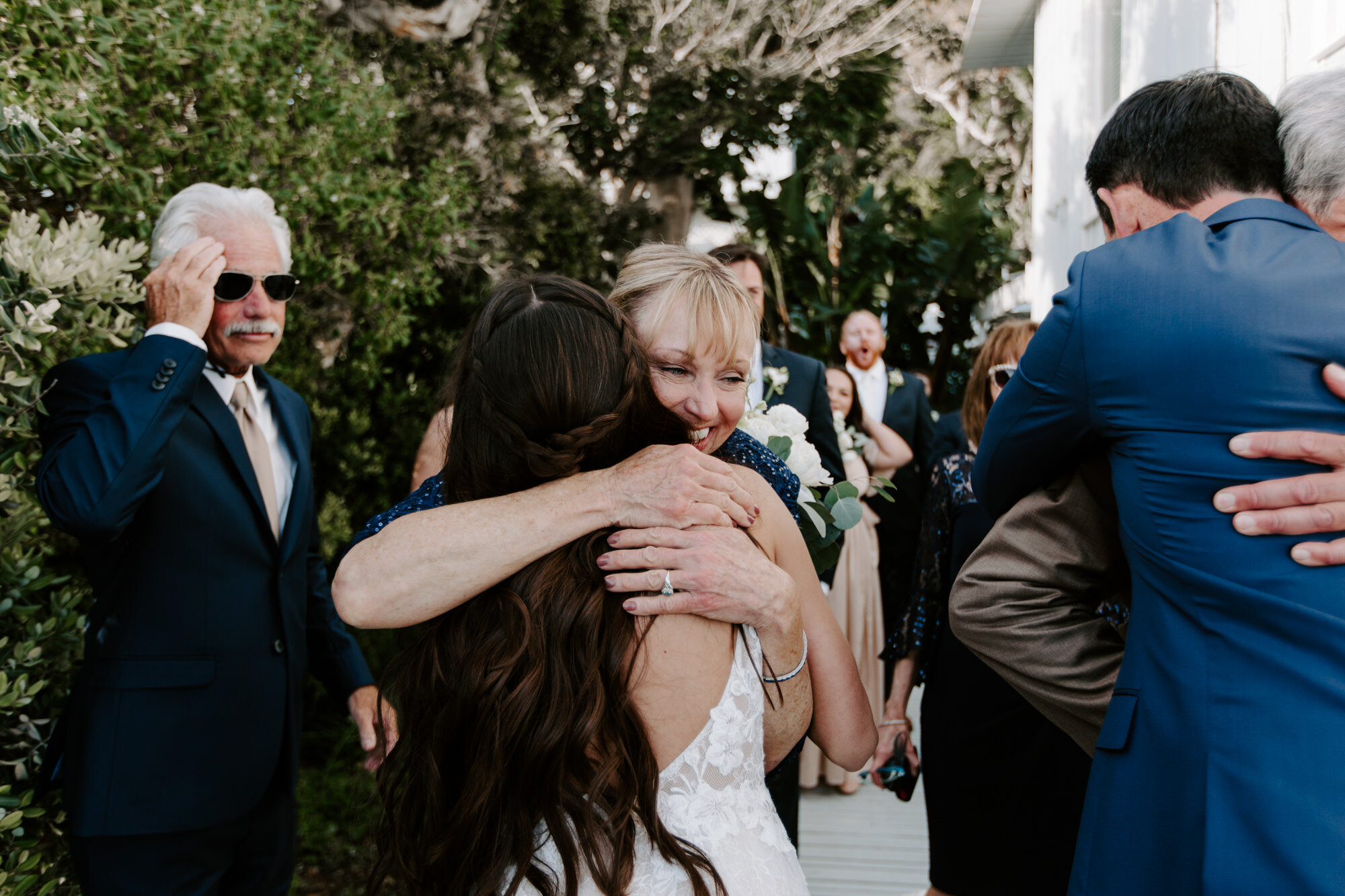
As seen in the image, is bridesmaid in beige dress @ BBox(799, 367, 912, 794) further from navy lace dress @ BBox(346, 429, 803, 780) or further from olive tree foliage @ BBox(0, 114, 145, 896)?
olive tree foliage @ BBox(0, 114, 145, 896)

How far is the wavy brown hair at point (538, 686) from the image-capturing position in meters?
1.45

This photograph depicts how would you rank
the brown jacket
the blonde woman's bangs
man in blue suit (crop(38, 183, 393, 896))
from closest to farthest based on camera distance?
the brown jacket, the blonde woman's bangs, man in blue suit (crop(38, 183, 393, 896))

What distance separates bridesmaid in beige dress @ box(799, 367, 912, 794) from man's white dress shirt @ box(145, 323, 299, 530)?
11.4 ft

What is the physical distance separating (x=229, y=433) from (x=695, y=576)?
65.1 inches

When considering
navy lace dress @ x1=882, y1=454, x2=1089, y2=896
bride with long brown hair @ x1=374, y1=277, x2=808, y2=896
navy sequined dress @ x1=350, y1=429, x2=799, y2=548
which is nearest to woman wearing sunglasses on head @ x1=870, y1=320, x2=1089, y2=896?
navy lace dress @ x1=882, y1=454, x2=1089, y2=896

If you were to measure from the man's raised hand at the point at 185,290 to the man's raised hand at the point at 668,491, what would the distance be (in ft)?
4.73

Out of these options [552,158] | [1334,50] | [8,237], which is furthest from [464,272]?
[1334,50]

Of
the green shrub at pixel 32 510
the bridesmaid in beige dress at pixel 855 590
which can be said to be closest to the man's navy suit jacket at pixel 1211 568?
the green shrub at pixel 32 510

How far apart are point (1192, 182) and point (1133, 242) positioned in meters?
0.23

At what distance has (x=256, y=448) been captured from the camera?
272cm

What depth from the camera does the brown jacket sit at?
165 centimetres

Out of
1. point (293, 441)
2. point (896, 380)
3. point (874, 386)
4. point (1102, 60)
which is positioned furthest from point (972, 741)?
point (1102, 60)

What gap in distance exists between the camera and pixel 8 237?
226cm

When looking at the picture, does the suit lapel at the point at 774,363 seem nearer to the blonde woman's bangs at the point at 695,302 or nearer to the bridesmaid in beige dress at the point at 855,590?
the bridesmaid in beige dress at the point at 855,590
